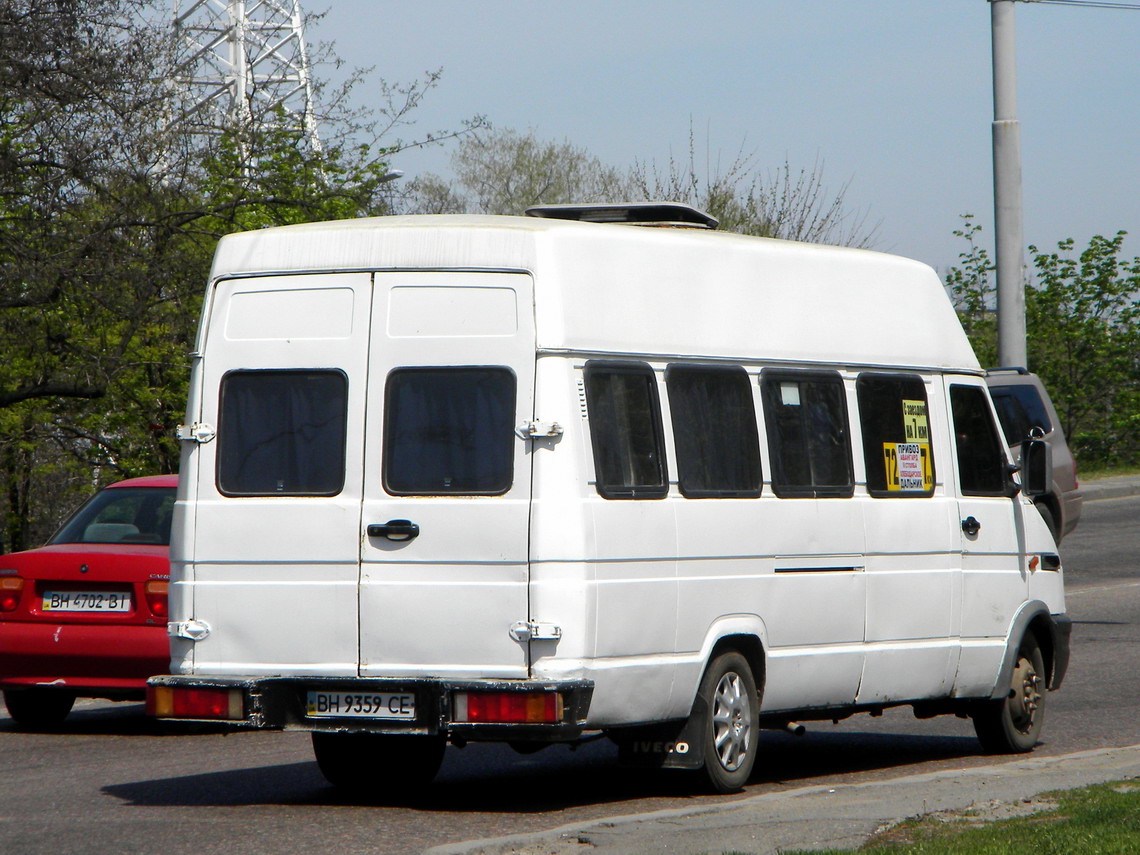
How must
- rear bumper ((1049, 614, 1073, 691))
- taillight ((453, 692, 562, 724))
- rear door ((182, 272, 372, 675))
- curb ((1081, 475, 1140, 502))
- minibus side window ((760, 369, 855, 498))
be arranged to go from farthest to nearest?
curb ((1081, 475, 1140, 502)) → rear bumper ((1049, 614, 1073, 691)) → minibus side window ((760, 369, 855, 498)) → rear door ((182, 272, 372, 675)) → taillight ((453, 692, 562, 724))

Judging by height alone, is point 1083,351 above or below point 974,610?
above

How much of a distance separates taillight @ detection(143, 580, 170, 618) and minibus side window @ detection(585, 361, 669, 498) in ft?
13.1

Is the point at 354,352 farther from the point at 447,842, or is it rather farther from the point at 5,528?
the point at 5,528

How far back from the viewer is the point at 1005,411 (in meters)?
19.1

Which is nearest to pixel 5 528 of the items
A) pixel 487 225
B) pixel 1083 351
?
pixel 487 225

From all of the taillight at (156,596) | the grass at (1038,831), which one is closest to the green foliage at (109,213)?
the taillight at (156,596)

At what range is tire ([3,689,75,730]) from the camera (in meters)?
11.2

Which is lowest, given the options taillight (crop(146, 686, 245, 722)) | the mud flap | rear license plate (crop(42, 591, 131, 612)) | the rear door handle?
the mud flap

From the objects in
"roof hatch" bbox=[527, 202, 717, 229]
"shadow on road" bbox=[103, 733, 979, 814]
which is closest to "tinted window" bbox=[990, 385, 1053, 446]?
"shadow on road" bbox=[103, 733, 979, 814]

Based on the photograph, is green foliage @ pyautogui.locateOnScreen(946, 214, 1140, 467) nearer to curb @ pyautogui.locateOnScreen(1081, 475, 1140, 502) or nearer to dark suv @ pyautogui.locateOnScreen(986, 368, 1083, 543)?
curb @ pyautogui.locateOnScreen(1081, 475, 1140, 502)

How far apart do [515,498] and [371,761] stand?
2.01 metres

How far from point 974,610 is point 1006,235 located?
10531 millimetres

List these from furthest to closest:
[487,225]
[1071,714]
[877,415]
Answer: [1071,714] → [877,415] → [487,225]

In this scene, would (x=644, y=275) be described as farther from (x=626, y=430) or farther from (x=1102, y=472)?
(x=1102, y=472)
